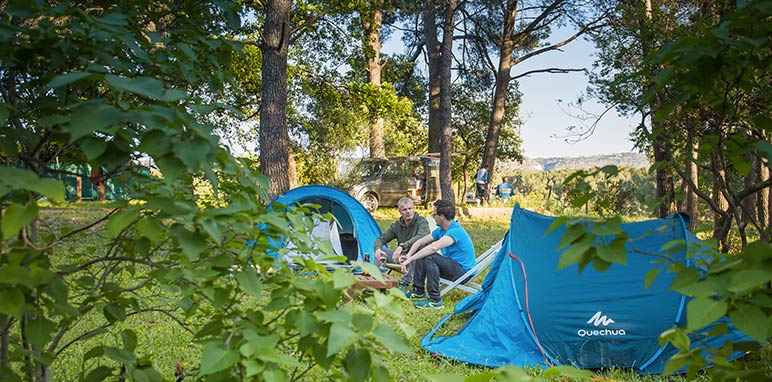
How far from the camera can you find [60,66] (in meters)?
1.51

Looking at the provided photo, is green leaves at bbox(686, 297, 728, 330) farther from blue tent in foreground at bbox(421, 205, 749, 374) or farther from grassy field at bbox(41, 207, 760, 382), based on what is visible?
blue tent in foreground at bbox(421, 205, 749, 374)

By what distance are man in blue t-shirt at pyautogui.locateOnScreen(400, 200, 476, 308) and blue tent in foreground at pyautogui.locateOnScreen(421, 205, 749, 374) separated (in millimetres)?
1548

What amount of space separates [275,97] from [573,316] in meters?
6.31

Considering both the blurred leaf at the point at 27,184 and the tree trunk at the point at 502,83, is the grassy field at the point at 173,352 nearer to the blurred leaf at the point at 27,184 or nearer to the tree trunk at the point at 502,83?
the blurred leaf at the point at 27,184

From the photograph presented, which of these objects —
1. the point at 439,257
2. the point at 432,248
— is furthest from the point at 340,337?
the point at 439,257

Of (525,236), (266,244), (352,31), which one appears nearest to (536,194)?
(352,31)

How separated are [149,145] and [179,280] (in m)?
0.47

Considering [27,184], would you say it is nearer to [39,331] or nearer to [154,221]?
[154,221]

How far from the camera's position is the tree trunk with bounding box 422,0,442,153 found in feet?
54.8

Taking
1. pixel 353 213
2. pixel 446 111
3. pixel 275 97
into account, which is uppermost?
pixel 446 111

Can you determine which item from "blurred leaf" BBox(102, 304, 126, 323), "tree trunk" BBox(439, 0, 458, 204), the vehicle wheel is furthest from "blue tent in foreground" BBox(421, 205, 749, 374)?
the vehicle wheel

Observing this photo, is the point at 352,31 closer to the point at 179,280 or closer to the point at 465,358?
the point at 465,358

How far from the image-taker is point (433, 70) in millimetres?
18172

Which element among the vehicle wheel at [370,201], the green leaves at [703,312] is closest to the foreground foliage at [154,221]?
the green leaves at [703,312]
